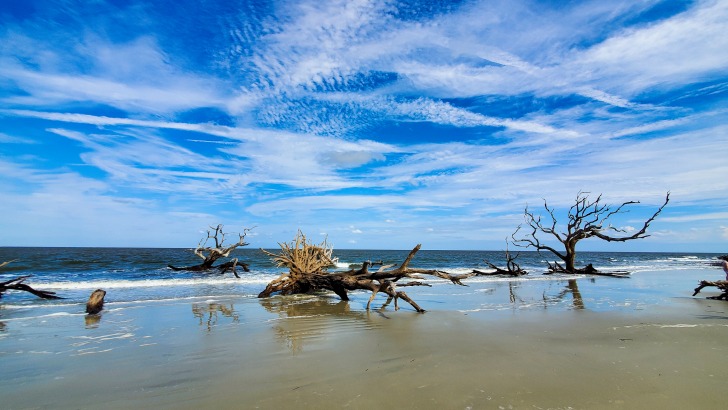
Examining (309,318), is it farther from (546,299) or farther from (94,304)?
(546,299)

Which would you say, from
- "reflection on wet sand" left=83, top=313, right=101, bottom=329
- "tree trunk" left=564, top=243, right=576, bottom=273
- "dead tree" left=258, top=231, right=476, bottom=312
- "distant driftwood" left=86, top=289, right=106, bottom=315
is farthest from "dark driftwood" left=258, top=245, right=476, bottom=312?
"tree trunk" left=564, top=243, right=576, bottom=273

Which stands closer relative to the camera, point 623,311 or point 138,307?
point 623,311

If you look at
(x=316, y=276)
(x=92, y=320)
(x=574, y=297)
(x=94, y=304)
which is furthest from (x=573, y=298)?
(x=94, y=304)

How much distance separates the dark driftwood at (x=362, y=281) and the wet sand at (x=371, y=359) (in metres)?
0.81

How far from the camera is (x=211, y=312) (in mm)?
8773

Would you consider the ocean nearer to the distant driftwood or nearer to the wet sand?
the wet sand

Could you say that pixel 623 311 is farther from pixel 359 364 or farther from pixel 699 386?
pixel 359 364

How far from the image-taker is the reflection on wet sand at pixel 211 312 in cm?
766

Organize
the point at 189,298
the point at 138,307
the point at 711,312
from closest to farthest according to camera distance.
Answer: the point at 711,312 → the point at 138,307 → the point at 189,298

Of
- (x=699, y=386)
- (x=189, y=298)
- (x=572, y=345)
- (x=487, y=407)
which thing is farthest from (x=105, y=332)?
(x=699, y=386)

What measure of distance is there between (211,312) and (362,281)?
3.86m

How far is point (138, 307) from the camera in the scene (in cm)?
972

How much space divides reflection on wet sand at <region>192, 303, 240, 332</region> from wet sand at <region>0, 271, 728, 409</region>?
0.08 m

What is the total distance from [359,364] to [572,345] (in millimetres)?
3200
